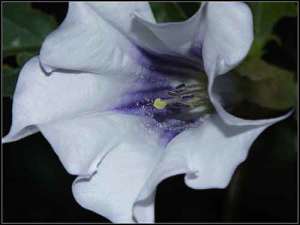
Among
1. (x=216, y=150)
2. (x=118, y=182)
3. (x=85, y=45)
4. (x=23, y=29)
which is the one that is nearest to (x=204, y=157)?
(x=216, y=150)

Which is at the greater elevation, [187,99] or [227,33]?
[227,33]

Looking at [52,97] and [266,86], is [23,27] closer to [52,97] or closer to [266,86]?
[52,97]

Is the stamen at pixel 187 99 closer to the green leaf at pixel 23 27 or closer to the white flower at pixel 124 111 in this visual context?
the white flower at pixel 124 111

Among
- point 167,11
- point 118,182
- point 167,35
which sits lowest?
point 118,182

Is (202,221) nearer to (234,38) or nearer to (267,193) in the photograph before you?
(267,193)

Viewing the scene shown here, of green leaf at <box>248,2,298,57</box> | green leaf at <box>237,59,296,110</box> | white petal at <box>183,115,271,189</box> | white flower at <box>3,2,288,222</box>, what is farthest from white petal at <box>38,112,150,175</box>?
green leaf at <box>248,2,298,57</box>

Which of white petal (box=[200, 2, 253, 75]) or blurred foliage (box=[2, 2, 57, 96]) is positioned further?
blurred foliage (box=[2, 2, 57, 96])

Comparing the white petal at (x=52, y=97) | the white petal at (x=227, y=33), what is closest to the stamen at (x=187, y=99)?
the white petal at (x=52, y=97)

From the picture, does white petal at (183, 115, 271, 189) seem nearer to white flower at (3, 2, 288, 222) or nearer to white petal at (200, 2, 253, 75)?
white flower at (3, 2, 288, 222)
